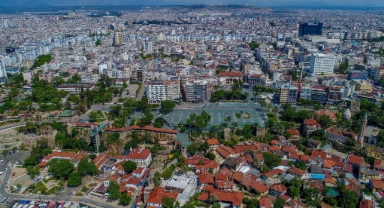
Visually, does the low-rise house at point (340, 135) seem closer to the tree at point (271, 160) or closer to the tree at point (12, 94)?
the tree at point (271, 160)

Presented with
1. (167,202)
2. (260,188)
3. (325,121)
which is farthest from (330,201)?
(325,121)

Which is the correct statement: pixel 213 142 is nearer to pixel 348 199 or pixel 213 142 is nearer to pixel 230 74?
pixel 348 199

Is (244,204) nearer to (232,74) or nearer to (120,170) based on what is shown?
(120,170)

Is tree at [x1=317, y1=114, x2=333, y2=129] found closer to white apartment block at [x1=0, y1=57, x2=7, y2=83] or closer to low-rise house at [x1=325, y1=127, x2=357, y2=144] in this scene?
low-rise house at [x1=325, y1=127, x2=357, y2=144]

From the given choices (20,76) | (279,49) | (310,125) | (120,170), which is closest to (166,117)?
(120,170)

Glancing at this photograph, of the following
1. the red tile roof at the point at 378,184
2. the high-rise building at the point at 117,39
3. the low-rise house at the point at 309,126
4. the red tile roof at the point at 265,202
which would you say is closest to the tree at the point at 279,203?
the red tile roof at the point at 265,202

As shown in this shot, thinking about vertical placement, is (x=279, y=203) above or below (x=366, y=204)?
below

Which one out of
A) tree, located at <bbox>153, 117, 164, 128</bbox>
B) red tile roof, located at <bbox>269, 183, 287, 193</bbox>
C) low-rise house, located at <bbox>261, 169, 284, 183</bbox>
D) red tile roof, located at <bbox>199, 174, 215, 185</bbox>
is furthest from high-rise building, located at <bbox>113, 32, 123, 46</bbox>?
red tile roof, located at <bbox>269, 183, 287, 193</bbox>
